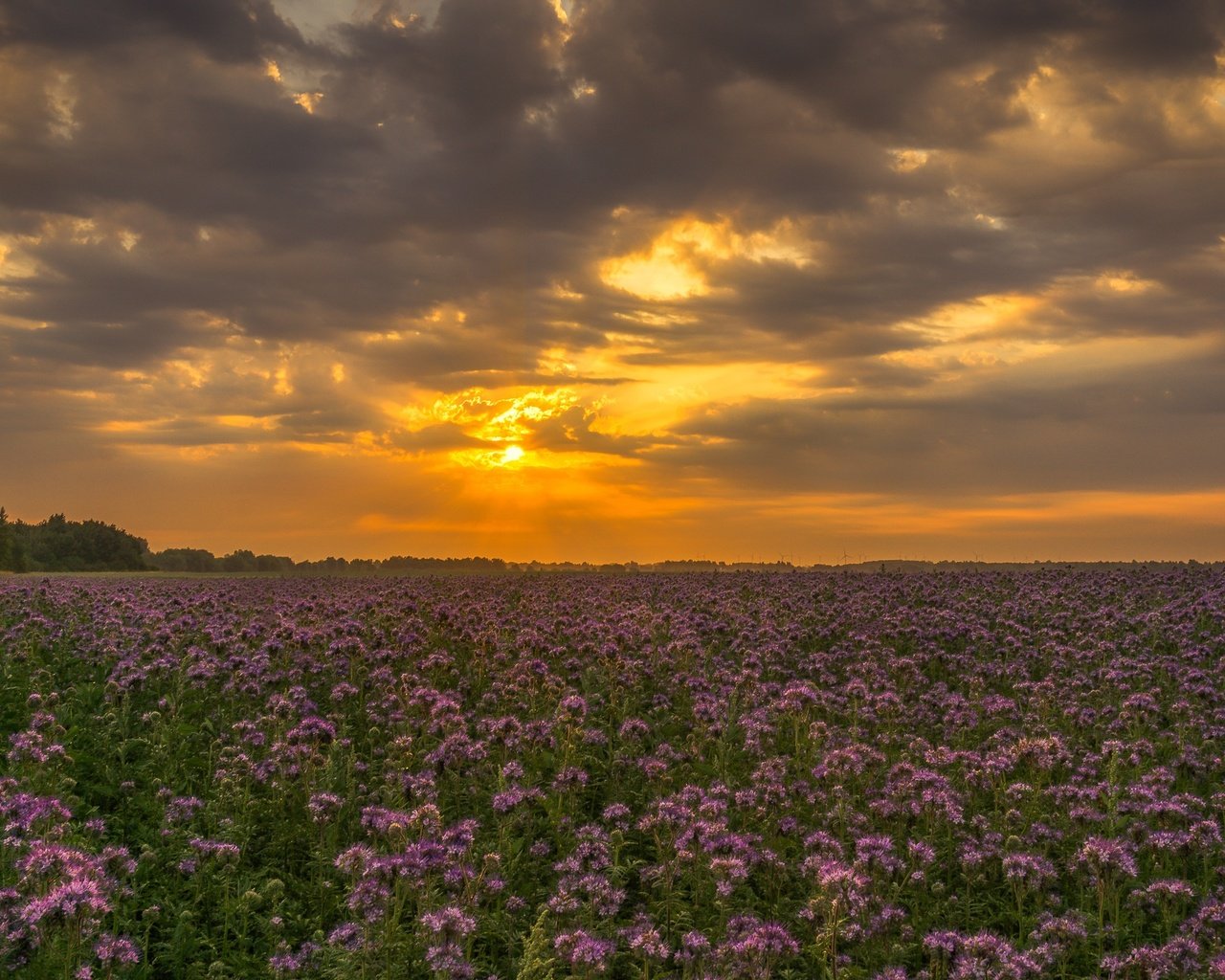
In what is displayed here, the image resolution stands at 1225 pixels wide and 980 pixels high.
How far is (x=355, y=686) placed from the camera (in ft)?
53.3

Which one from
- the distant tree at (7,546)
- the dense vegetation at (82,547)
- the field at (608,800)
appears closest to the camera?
the field at (608,800)

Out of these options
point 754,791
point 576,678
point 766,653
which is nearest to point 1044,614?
point 766,653

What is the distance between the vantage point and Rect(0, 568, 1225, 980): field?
24.9 ft

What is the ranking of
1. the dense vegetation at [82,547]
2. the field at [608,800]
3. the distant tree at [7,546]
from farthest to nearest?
the dense vegetation at [82,547] → the distant tree at [7,546] → the field at [608,800]

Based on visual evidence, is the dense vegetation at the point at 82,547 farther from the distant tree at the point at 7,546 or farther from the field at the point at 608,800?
the field at the point at 608,800

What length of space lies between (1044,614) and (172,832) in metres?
21.0

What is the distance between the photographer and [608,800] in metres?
12.3

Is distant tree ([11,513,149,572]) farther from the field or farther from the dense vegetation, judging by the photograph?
the field

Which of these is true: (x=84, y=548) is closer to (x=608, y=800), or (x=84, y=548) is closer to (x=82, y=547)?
(x=82, y=547)

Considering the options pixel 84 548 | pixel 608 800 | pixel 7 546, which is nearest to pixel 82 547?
pixel 84 548

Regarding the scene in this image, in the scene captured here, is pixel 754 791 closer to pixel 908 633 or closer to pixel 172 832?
pixel 172 832

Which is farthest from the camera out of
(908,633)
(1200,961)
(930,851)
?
(908,633)

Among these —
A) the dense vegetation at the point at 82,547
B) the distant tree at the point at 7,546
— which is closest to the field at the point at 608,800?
the distant tree at the point at 7,546

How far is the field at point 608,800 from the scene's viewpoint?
7598 millimetres
